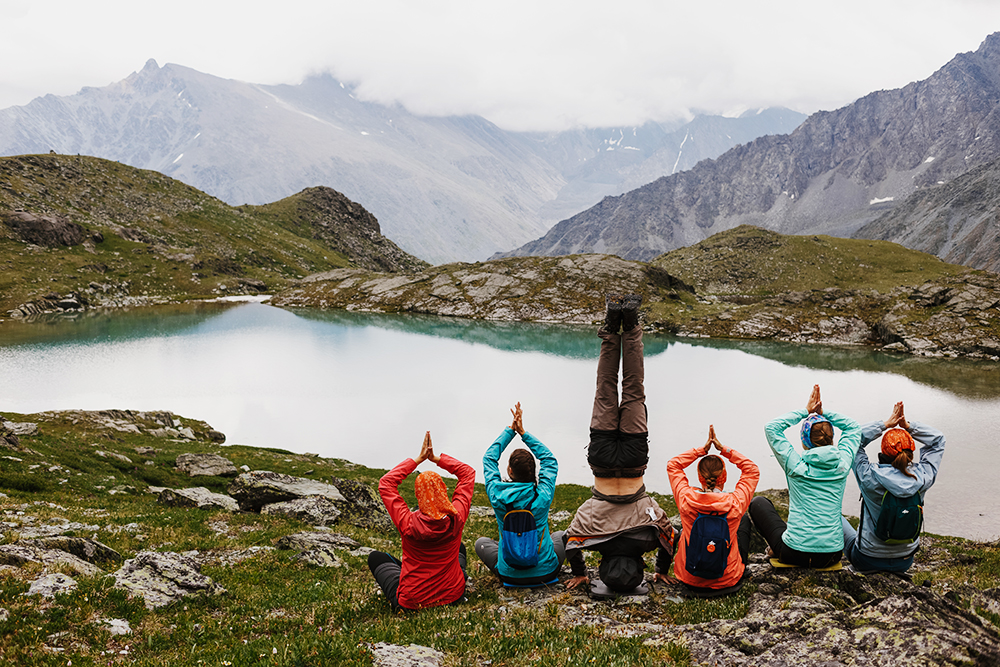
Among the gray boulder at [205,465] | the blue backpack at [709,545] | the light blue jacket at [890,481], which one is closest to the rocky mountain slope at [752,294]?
the gray boulder at [205,465]

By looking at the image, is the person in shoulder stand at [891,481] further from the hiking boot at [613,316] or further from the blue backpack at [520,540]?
the blue backpack at [520,540]

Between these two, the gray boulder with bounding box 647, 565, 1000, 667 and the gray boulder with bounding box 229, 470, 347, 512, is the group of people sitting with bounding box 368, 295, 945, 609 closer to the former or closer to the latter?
the gray boulder with bounding box 647, 565, 1000, 667

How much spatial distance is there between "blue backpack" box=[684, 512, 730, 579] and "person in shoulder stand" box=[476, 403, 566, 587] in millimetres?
2672

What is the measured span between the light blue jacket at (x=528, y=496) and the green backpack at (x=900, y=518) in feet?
21.0

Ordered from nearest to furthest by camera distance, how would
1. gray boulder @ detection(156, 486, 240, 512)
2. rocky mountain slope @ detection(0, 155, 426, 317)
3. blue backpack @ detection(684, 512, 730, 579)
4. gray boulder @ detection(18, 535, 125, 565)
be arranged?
blue backpack @ detection(684, 512, 730, 579) < gray boulder @ detection(18, 535, 125, 565) < gray boulder @ detection(156, 486, 240, 512) < rocky mountain slope @ detection(0, 155, 426, 317)

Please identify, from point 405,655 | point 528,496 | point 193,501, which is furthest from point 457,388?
point 405,655

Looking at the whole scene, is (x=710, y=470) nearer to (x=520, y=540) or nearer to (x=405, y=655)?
(x=520, y=540)

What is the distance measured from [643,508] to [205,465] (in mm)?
22843

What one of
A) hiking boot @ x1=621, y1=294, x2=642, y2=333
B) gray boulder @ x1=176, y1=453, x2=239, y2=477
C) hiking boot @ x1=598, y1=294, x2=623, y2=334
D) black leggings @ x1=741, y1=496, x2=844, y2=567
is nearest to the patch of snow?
gray boulder @ x1=176, y1=453, x2=239, y2=477

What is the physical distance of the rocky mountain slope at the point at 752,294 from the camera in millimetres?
101562

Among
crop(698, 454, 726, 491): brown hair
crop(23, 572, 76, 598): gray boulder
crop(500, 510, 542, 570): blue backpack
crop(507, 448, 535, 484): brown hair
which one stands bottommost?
crop(23, 572, 76, 598): gray boulder

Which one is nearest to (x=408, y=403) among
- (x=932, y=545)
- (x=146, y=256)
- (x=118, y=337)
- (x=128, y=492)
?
(x=128, y=492)

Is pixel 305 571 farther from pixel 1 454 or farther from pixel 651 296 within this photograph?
pixel 651 296

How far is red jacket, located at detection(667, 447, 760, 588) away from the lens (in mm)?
9086
